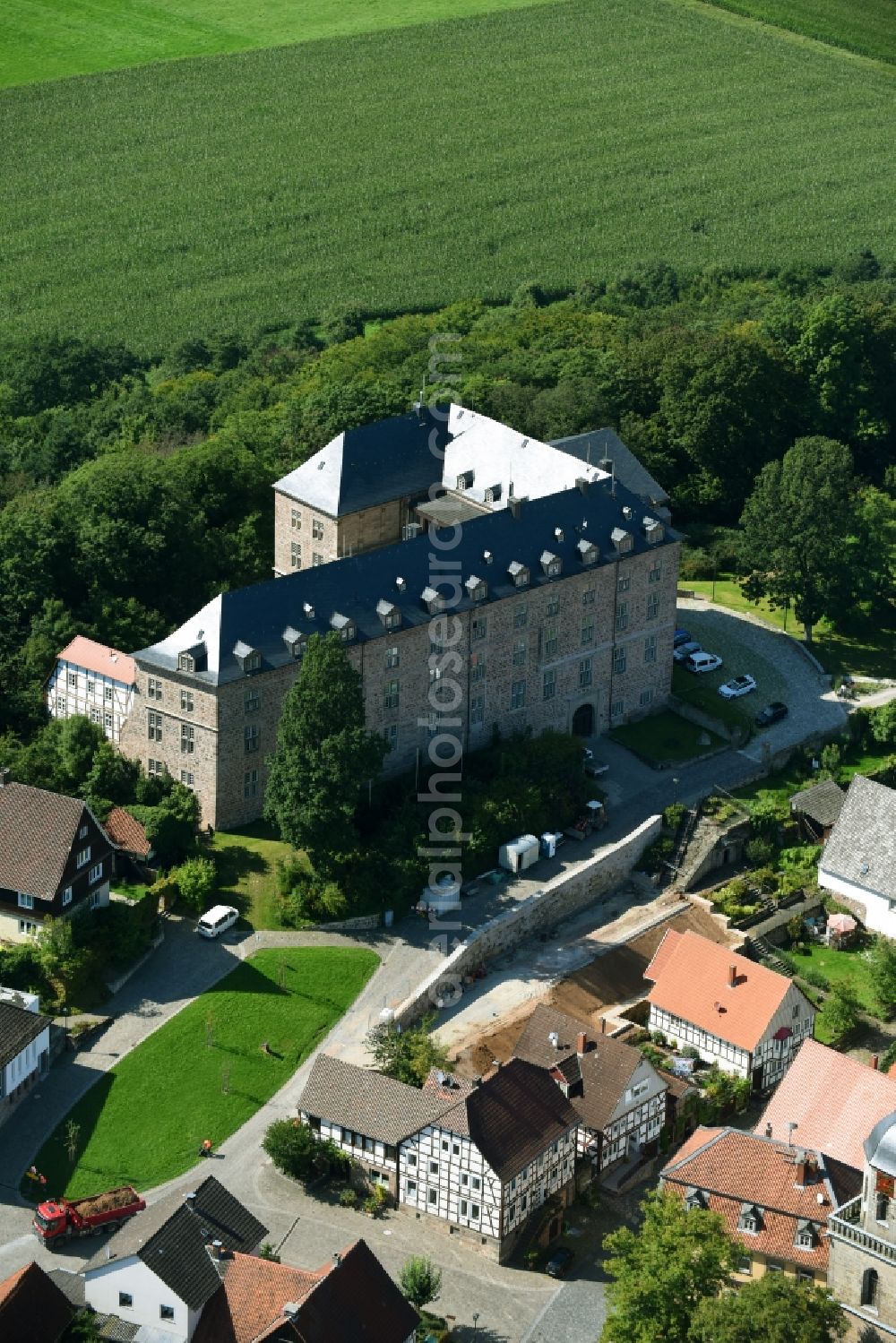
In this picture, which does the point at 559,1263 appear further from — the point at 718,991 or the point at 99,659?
the point at 99,659

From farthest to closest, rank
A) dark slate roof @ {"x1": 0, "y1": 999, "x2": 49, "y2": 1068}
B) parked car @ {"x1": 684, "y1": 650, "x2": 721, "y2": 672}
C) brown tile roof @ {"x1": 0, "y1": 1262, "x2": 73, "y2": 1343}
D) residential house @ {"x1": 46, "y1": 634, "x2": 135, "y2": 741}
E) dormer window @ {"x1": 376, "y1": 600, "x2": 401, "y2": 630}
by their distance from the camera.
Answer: parked car @ {"x1": 684, "y1": 650, "x2": 721, "y2": 672} < residential house @ {"x1": 46, "y1": 634, "x2": 135, "y2": 741} < dormer window @ {"x1": 376, "y1": 600, "x2": 401, "y2": 630} < dark slate roof @ {"x1": 0, "y1": 999, "x2": 49, "y2": 1068} < brown tile roof @ {"x1": 0, "y1": 1262, "x2": 73, "y2": 1343}

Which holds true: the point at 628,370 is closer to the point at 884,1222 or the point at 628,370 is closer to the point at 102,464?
the point at 102,464

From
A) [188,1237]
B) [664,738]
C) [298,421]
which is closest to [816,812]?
[664,738]

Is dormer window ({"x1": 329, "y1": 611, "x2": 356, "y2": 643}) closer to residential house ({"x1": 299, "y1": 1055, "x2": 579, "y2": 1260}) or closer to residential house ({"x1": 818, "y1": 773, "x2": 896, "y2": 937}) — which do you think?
residential house ({"x1": 299, "y1": 1055, "x2": 579, "y2": 1260})

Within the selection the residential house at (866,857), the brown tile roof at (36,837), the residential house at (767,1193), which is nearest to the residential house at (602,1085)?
the residential house at (767,1193)

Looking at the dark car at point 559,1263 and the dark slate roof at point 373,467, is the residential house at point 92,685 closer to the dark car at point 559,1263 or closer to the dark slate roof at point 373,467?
the dark slate roof at point 373,467

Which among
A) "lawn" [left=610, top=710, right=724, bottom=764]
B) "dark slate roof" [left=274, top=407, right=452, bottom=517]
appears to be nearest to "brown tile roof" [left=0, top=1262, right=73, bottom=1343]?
"lawn" [left=610, top=710, right=724, bottom=764]
